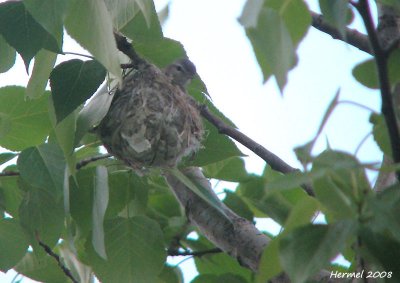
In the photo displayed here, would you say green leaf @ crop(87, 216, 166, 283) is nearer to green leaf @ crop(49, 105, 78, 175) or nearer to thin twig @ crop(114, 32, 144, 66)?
green leaf @ crop(49, 105, 78, 175)

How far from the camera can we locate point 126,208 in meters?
2.91

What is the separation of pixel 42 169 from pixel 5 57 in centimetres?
37

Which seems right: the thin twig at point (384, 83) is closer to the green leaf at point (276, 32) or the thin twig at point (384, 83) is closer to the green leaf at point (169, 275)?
the green leaf at point (276, 32)

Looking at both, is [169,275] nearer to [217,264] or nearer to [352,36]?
[217,264]

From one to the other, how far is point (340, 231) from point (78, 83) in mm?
1171

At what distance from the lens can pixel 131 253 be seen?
105 inches

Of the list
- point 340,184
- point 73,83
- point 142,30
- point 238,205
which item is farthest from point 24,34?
point 238,205

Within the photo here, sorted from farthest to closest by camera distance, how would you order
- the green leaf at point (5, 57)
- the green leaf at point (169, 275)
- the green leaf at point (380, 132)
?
1. the green leaf at point (169, 275)
2. the green leaf at point (5, 57)
3. the green leaf at point (380, 132)

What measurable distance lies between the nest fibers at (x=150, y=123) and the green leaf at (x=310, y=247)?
4.95ft

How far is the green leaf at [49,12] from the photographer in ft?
6.09

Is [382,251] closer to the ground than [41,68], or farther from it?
closer to the ground

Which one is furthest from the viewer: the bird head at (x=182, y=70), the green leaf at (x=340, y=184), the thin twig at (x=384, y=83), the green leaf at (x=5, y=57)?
the bird head at (x=182, y=70)

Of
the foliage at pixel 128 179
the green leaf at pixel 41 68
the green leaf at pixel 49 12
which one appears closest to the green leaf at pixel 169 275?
the foliage at pixel 128 179

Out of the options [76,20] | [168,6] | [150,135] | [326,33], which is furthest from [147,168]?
[76,20]
